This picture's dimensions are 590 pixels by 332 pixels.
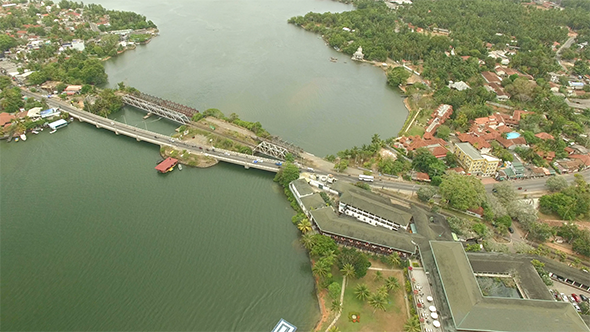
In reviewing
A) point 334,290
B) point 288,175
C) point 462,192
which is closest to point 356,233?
point 334,290

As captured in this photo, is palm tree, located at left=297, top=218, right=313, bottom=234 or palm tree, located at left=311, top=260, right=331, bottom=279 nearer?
palm tree, located at left=311, top=260, right=331, bottom=279

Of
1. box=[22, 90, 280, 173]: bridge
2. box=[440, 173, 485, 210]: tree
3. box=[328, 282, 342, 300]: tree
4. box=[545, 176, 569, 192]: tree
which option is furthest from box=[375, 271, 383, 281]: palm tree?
box=[545, 176, 569, 192]: tree

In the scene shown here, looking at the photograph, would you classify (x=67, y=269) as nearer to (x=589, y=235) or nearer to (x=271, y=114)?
(x=271, y=114)

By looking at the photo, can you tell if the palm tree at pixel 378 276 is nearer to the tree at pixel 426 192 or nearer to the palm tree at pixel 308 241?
the palm tree at pixel 308 241

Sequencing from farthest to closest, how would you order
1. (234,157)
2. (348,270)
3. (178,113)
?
1. (178,113)
2. (234,157)
3. (348,270)

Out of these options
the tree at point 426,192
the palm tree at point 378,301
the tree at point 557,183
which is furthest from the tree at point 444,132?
the palm tree at point 378,301

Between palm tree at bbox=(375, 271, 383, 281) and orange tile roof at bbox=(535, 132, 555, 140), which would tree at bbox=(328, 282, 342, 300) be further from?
orange tile roof at bbox=(535, 132, 555, 140)

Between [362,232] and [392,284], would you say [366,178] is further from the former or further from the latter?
[392,284]
